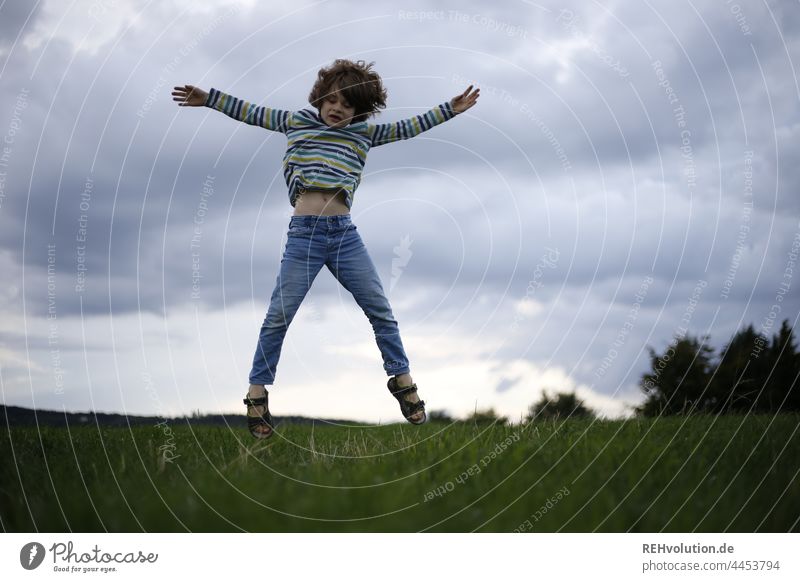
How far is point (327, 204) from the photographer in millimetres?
5742

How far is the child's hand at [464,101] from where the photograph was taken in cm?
596

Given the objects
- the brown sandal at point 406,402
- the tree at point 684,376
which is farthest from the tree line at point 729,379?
the brown sandal at point 406,402

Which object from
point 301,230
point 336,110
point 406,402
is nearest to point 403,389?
point 406,402

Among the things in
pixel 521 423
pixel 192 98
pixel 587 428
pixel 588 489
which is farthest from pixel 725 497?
pixel 192 98

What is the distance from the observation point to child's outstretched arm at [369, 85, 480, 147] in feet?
19.6

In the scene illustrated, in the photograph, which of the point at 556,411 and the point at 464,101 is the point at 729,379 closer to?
the point at 556,411

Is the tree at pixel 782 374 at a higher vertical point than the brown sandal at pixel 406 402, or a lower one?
higher

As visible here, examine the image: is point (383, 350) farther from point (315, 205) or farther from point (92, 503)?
point (92, 503)

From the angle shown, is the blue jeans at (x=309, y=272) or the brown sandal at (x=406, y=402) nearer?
the blue jeans at (x=309, y=272)

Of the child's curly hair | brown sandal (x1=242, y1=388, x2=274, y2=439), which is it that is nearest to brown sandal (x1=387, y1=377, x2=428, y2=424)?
brown sandal (x1=242, y1=388, x2=274, y2=439)

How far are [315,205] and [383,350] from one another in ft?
4.69

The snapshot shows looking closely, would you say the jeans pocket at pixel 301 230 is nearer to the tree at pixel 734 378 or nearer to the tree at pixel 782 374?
the tree at pixel 734 378

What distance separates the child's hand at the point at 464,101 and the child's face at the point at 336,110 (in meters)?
0.94
